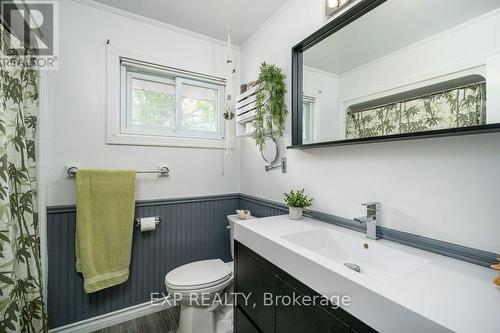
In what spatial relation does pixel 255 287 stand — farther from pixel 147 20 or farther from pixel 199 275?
pixel 147 20

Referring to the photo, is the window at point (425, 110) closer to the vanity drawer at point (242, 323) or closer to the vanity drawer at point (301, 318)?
the vanity drawer at point (301, 318)

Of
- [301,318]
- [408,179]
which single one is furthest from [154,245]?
[408,179]

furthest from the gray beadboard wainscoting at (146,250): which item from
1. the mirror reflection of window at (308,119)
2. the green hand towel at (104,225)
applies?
the mirror reflection of window at (308,119)

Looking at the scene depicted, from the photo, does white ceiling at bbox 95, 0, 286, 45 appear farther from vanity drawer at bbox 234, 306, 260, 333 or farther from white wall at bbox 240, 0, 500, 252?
vanity drawer at bbox 234, 306, 260, 333

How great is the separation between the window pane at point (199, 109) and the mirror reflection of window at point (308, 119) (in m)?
0.99

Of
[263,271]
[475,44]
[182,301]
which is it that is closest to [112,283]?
[182,301]

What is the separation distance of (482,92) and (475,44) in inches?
6.8

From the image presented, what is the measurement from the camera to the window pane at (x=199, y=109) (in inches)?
78.7

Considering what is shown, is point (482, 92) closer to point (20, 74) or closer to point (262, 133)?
point (262, 133)

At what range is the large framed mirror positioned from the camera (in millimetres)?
741

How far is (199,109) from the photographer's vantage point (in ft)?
6.78

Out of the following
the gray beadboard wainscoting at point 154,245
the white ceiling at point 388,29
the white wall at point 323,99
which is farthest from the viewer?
the gray beadboard wainscoting at point 154,245

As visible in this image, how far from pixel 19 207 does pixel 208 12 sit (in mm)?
1714

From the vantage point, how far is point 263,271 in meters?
1.04
